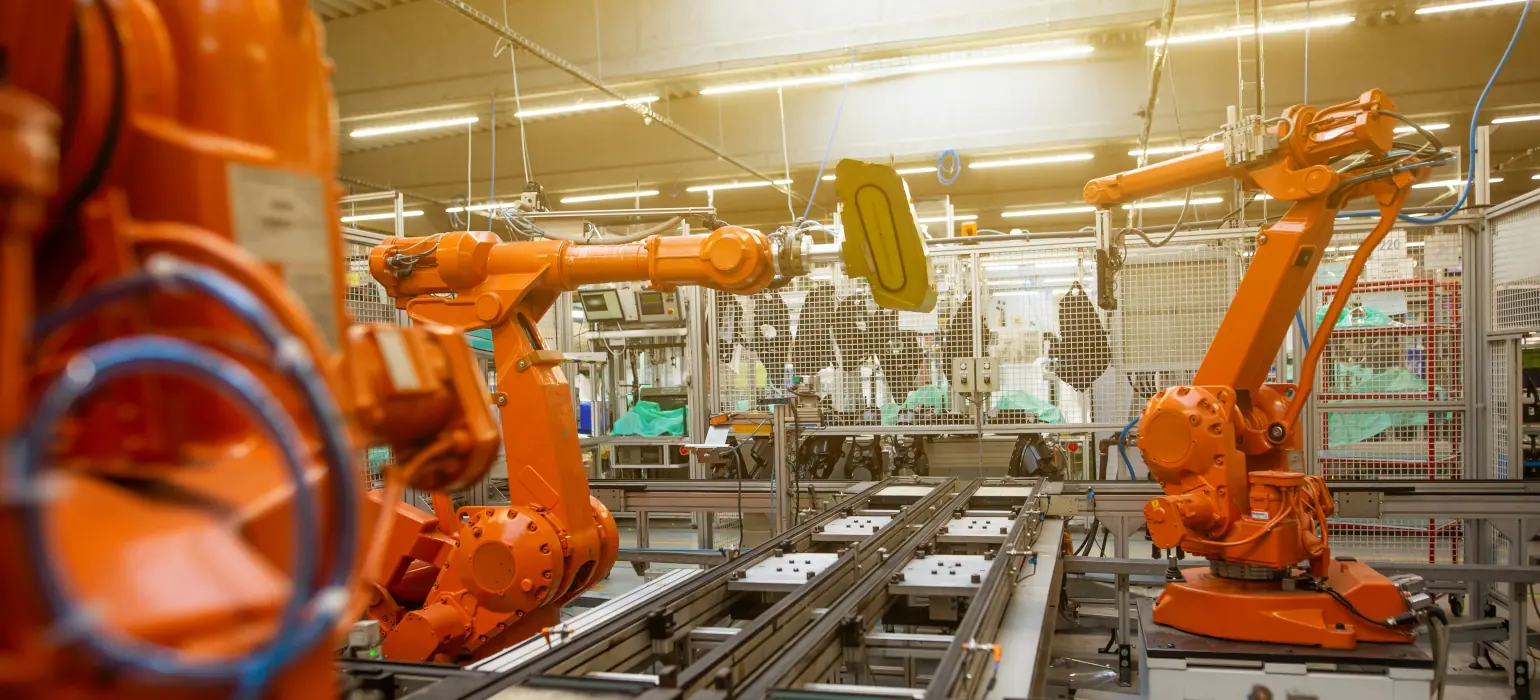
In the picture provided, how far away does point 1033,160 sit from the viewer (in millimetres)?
12469

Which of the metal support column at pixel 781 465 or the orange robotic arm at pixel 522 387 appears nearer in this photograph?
the orange robotic arm at pixel 522 387

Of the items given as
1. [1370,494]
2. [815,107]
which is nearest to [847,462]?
[1370,494]

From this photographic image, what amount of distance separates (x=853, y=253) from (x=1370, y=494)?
335 cm

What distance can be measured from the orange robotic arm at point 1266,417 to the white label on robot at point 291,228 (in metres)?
3.08

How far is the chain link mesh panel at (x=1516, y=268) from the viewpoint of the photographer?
5.05 m

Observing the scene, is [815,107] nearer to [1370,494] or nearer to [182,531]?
[1370,494]

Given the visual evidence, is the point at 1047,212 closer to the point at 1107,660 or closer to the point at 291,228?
the point at 1107,660

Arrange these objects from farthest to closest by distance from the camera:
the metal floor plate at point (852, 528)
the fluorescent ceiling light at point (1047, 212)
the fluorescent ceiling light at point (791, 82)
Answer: the fluorescent ceiling light at point (1047, 212), the fluorescent ceiling light at point (791, 82), the metal floor plate at point (852, 528)

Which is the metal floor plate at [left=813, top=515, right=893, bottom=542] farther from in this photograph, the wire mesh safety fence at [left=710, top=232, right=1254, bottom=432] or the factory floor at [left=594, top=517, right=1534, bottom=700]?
the wire mesh safety fence at [left=710, top=232, right=1254, bottom=432]

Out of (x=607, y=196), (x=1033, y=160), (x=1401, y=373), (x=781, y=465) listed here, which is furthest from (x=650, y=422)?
(x=607, y=196)

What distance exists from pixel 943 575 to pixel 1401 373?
4.63m

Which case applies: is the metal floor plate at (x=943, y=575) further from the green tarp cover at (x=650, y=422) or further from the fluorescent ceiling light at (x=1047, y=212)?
the fluorescent ceiling light at (x=1047, y=212)

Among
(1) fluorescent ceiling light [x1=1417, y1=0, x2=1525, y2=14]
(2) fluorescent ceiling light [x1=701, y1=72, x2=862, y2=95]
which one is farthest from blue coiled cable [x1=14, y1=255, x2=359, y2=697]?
(1) fluorescent ceiling light [x1=1417, y1=0, x2=1525, y2=14]

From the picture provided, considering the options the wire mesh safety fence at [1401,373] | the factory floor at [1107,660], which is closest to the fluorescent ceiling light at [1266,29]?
the wire mesh safety fence at [1401,373]
